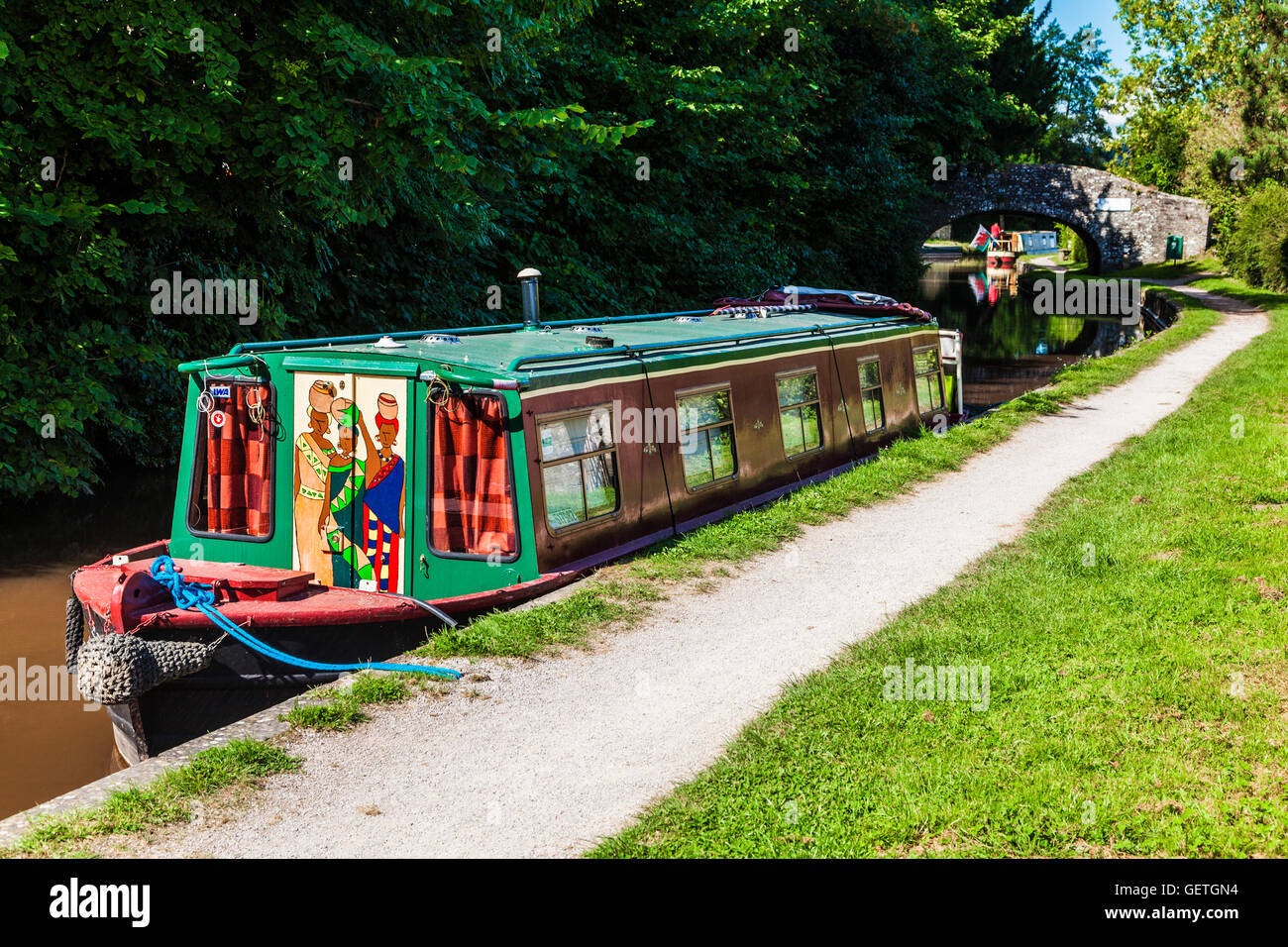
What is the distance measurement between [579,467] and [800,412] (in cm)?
428

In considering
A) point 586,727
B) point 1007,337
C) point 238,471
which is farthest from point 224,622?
point 1007,337

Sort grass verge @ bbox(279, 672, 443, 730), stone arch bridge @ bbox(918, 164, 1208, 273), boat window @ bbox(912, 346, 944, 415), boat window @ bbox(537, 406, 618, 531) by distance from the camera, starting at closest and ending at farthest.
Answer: grass verge @ bbox(279, 672, 443, 730)
boat window @ bbox(537, 406, 618, 531)
boat window @ bbox(912, 346, 944, 415)
stone arch bridge @ bbox(918, 164, 1208, 273)

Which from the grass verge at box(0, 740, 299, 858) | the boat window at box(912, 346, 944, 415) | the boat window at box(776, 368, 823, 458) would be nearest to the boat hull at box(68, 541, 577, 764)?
the grass verge at box(0, 740, 299, 858)

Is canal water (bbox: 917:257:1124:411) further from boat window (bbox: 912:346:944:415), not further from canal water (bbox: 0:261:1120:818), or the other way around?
boat window (bbox: 912:346:944:415)

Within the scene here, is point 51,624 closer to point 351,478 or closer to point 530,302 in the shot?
point 351,478

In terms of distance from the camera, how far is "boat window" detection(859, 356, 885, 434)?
13680 mm

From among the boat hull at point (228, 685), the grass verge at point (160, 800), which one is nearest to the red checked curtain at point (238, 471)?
the boat hull at point (228, 685)

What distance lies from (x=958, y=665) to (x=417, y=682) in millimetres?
3242

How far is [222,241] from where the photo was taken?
48.9ft

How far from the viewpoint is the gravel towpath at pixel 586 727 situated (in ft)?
16.4

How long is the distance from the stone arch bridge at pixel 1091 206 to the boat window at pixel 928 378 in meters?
34.9

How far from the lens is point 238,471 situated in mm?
8664

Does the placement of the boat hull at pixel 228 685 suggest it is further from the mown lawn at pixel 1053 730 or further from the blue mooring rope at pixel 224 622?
the mown lawn at pixel 1053 730

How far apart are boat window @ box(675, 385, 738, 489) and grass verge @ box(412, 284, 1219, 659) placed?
0.50m
